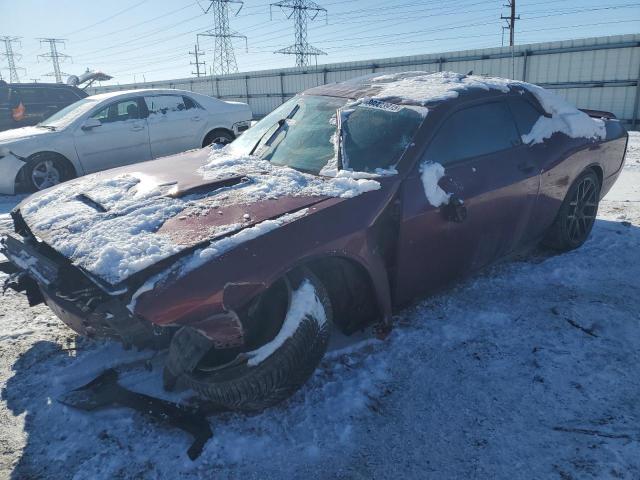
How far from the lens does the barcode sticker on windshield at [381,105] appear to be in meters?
3.21

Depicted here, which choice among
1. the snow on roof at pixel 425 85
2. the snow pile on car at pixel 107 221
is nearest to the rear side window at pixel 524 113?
the snow on roof at pixel 425 85

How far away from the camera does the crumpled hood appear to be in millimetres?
2176

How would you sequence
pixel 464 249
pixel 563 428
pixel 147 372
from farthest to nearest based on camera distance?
pixel 464 249, pixel 147 372, pixel 563 428

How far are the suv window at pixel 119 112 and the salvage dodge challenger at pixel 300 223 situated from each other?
4352 millimetres

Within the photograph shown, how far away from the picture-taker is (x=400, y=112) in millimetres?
3168

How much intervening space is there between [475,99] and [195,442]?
278cm

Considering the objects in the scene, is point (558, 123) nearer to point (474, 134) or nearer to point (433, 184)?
point (474, 134)

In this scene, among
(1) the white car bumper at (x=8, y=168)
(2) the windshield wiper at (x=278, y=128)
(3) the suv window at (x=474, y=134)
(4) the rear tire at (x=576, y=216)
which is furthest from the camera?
(1) the white car bumper at (x=8, y=168)

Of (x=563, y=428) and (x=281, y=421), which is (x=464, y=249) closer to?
(x=563, y=428)

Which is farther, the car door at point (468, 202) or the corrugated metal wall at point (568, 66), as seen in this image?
the corrugated metal wall at point (568, 66)

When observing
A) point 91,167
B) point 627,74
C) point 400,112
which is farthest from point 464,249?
point 627,74

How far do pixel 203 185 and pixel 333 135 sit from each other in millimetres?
951

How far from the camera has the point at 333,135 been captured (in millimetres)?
3215

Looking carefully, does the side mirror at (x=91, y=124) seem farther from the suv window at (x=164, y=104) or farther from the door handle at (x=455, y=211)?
the door handle at (x=455, y=211)
